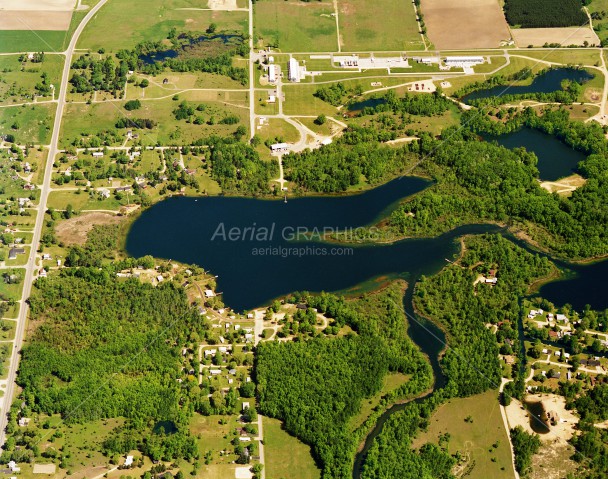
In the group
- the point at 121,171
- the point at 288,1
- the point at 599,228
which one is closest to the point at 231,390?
the point at 121,171

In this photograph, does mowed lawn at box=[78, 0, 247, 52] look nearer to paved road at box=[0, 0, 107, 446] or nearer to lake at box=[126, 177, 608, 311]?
paved road at box=[0, 0, 107, 446]

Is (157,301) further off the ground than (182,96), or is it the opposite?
(182,96)

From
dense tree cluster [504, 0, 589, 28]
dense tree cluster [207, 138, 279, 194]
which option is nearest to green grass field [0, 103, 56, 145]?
dense tree cluster [207, 138, 279, 194]

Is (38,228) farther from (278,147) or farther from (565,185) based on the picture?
(565,185)

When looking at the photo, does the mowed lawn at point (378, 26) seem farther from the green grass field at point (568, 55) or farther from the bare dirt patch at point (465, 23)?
the green grass field at point (568, 55)

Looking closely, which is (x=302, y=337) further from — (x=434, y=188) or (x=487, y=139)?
(x=487, y=139)

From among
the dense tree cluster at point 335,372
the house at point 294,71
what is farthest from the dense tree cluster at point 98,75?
the dense tree cluster at point 335,372

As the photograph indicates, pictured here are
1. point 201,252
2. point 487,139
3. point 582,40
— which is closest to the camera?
point 201,252
